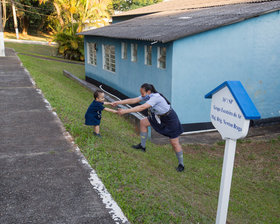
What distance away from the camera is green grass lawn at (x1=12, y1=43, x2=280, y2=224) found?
13.3ft

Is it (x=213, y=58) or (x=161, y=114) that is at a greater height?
(x=213, y=58)

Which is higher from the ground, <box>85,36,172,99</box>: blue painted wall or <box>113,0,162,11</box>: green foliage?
<box>113,0,162,11</box>: green foliage

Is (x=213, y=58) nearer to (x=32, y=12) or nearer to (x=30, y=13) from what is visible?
(x=32, y=12)

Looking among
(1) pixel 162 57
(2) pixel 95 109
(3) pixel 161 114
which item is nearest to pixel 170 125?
(3) pixel 161 114

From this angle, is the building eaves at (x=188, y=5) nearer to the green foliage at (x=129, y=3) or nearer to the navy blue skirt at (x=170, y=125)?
the navy blue skirt at (x=170, y=125)

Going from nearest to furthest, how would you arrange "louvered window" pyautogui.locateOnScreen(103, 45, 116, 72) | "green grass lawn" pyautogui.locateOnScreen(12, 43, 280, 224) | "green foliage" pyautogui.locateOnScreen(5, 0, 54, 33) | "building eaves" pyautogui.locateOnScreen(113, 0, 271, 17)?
1. "green grass lawn" pyautogui.locateOnScreen(12, 43, 280, 224)
2. "building eaves" pyautogui.locateOnScreen(113, 0, 271, 17)
3. "louvered window" pyautogui.locateOnScreen(103, 45, 116, 72)
4. "green foliage" pyautogui.locateOnScreen(5, 0, 54, 33)

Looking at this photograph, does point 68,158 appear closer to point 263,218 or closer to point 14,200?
point 14,200

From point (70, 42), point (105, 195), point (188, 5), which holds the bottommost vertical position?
point (105, 195)

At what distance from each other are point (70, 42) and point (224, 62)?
1890cm

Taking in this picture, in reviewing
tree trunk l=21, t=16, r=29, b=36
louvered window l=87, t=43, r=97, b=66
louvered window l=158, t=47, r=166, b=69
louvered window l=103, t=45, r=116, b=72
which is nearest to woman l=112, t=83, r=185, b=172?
louvered window l=158, t=47, r=166, b=69

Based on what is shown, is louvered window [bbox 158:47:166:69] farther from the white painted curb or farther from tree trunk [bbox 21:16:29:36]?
tree trunk [bbox 21:16:29:36]

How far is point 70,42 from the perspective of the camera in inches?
1031

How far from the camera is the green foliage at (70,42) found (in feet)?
84.6

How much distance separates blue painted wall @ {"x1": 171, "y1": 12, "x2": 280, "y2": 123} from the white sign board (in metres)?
5.95
